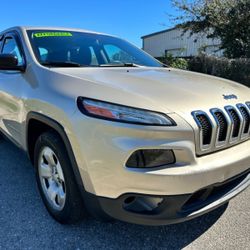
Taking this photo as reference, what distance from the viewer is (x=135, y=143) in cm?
199

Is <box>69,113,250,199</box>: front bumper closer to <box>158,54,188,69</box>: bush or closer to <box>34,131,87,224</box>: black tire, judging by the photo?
<box>34,131,87,224</box>: black tire

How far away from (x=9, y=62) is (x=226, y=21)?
48.4ft

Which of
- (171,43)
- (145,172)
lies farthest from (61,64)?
(171,43)

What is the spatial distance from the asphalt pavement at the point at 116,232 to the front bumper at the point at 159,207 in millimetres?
438

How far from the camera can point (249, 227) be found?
271 cm

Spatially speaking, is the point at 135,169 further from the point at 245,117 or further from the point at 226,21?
the point at 226,21

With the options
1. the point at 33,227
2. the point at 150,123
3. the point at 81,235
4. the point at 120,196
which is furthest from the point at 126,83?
the point at 33,227

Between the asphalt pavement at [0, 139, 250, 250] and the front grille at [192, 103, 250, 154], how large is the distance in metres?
0.80

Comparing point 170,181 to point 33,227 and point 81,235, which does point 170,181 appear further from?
point 33,227

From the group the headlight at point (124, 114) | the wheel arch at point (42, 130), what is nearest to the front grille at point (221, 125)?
the headlight at point (124, 114)

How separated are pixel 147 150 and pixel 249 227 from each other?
4.46ft

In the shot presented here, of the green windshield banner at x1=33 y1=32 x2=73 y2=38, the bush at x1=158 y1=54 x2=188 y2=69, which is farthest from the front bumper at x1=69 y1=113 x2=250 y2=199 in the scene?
the bush at x1=158 y1=54 x2=188 y2=69

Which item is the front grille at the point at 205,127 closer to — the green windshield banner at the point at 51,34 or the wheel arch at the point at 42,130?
the wheel arch at the point at 42,130

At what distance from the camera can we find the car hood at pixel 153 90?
2.16 metres
